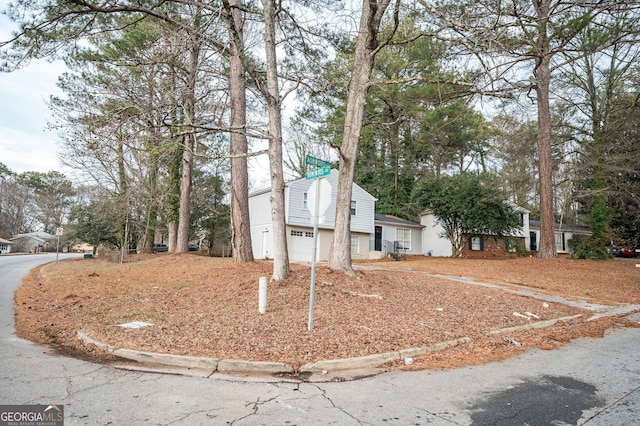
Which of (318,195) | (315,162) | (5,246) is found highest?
(315,162)

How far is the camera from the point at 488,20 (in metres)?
9.19

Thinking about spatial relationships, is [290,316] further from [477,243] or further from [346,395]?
[477,243]

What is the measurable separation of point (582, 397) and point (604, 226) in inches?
798

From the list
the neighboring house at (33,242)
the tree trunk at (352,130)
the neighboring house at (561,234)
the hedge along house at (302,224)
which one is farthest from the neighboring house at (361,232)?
the neighboring house at (33,242)

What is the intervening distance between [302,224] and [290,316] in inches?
672

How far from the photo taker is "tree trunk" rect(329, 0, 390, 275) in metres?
9.19

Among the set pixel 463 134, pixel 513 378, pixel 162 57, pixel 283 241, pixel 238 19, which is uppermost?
pixel 463 134

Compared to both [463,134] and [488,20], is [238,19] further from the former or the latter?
[463,134]

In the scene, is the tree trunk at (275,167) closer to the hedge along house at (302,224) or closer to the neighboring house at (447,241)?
the hedge along house at (302,224)

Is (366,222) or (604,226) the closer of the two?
(604,226)

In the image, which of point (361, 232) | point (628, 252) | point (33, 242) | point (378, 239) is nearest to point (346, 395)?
point (361, 232)

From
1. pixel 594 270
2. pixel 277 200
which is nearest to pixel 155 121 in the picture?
pixel 277 200

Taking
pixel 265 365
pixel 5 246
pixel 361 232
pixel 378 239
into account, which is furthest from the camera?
pixel 5 246

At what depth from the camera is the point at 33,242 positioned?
54.6m
